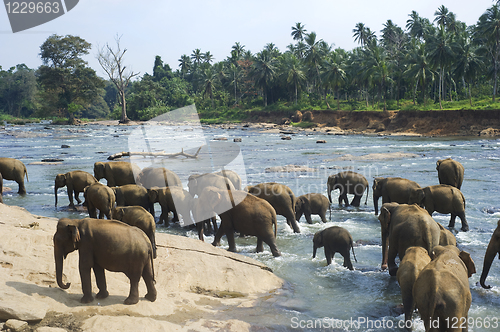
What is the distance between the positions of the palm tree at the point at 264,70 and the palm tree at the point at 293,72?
278 cm

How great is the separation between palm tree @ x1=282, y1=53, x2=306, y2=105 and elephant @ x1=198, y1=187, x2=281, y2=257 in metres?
72.3

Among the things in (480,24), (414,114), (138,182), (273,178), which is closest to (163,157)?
(273,178)

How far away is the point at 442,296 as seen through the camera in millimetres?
4379

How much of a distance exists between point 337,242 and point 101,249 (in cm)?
447

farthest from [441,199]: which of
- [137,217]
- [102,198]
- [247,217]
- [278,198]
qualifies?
[102,198]

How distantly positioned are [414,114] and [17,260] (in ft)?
183

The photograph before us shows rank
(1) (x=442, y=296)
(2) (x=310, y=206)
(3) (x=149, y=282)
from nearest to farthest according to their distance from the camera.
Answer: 1. (1) (x=442, y=296)
2. (3) (x=149, y=282)
3. (2) (x=310, y=206)

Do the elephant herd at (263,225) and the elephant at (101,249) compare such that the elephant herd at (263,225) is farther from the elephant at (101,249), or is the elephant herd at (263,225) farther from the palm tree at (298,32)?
the palm tree at (298,32)

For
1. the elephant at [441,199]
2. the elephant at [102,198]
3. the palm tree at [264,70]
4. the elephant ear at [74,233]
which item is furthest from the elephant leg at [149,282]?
the palm tree at [264,70]

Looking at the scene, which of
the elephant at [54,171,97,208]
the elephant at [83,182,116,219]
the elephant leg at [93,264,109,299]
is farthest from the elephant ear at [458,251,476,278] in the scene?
the elephant at [54,171,97,208]

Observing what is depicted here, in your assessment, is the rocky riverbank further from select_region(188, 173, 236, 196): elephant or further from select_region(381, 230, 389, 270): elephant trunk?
Result: select_region(188, 173, 236, 196): elephant

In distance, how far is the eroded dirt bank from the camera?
48625 millimetres

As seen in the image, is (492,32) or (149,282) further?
(492,32)

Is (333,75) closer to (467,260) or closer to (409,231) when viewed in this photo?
(409,231)
